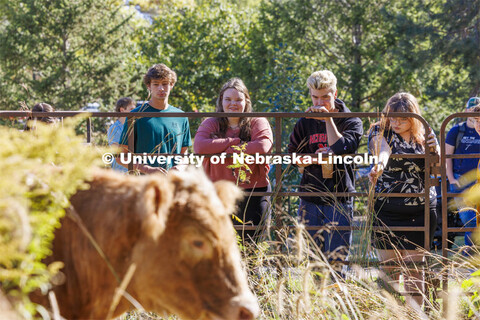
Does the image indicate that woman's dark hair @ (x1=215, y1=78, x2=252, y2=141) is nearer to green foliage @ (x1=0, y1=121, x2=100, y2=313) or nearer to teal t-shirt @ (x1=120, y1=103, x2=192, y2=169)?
teal t-shirt @ (x1=120, y1=103, x2=192, y2=169)

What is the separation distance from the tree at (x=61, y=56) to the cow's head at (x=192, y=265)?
15255 millimetres

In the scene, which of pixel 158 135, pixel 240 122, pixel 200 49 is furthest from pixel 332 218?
pixel 200 49

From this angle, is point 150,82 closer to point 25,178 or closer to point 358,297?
point 358,297

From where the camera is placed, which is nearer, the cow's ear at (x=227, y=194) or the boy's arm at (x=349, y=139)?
the cow's ear at (x=227, y=194)

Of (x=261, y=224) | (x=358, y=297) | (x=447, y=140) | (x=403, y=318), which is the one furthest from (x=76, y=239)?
(x=447, y=140)

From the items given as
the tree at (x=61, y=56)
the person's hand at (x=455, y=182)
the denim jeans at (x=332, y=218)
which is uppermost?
the tree at (x=61, y=56)

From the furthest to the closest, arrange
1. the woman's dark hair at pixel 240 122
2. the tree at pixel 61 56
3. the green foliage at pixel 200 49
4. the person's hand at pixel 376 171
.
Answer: the green foliage at pixel 200 49, the tree at pixel 61 56, the woman's dark hair at pixel 240 122, the person's hand at pixel 376 171

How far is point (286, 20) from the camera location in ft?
61.4

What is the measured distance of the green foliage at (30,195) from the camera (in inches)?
57.8

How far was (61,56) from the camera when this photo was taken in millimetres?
17234

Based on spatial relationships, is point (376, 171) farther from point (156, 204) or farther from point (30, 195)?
point (30, 195)

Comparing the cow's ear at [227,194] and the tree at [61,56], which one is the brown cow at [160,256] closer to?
the cow's ear at [227,194]

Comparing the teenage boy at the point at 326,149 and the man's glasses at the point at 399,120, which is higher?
the man's glasses at the point at 399,120

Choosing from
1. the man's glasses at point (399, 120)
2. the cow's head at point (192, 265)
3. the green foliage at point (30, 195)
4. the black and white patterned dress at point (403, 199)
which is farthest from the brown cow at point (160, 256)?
the man's glasses at point (399, 120)
